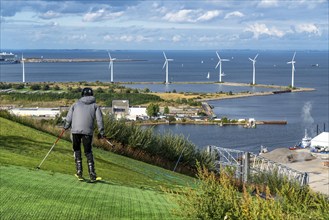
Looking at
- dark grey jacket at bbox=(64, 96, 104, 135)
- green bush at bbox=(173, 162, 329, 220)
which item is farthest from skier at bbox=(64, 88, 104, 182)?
green bush at bbox=(173, 162, 329, 220)

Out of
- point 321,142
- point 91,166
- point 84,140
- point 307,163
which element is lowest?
point 307,163

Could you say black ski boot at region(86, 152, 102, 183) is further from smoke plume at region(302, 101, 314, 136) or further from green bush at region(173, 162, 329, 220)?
smoke plume at region(302, 101, 314, 136)

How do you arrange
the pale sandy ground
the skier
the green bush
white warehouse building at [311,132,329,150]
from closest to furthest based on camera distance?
the green bush
the skier
the pale sandy ground
white warehouse building at [311,132,329,150]

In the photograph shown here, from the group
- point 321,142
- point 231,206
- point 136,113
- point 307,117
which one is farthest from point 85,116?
point 307,117

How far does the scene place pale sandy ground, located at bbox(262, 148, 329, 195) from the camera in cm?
3617

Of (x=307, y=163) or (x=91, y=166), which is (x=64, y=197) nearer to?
(x=91, y=166)

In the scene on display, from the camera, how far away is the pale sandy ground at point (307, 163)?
119 ft

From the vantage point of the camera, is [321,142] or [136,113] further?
[136,113]

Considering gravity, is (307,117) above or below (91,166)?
below

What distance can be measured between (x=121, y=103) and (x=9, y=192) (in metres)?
67.8

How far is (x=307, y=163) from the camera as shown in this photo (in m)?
43.0

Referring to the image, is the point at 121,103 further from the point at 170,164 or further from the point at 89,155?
the point at 89,155

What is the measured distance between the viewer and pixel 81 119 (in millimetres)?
8391

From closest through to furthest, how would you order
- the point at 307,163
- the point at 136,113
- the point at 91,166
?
the point at 91,166 → the point at 307,163 → the point at 136,113
